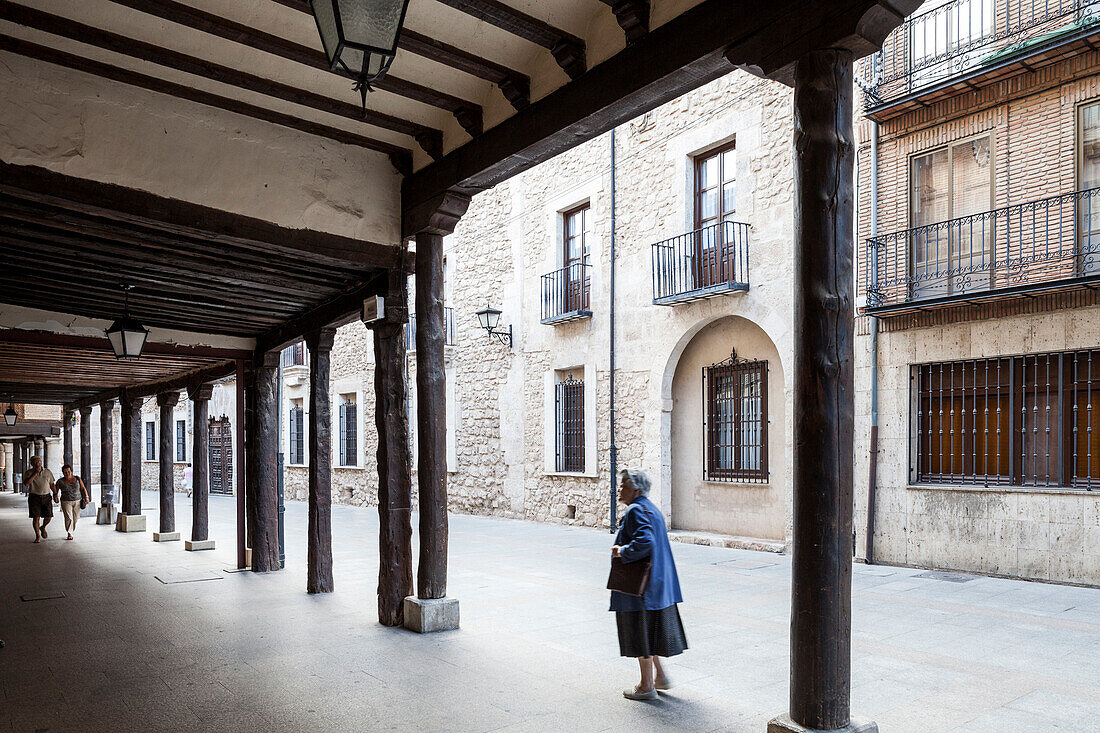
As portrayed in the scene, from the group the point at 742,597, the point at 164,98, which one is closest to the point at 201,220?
the point at 164,98

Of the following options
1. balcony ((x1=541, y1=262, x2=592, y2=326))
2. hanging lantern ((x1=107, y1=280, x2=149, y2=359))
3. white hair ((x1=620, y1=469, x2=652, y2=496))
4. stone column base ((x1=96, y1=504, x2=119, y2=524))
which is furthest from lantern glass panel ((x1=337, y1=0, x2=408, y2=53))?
stone column base ((x1=96, y1=504, x2=119, y2=524))

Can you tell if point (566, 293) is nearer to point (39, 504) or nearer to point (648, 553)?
point (39, 504)

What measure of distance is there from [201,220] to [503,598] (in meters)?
4.37

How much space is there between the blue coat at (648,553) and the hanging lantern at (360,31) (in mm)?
2763

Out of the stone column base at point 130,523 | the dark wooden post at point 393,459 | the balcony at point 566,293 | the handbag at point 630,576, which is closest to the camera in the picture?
the handbag at point 630,576

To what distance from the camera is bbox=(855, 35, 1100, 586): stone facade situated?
809 centimetres

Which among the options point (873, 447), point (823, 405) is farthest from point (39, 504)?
point (823, 405)

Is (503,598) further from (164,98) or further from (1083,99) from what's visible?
(1083,99)

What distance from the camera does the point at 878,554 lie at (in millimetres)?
9594

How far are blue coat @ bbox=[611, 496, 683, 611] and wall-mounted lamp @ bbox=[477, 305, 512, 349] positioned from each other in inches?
422

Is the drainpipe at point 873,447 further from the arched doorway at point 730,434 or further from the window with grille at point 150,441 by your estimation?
the window with grille at point 150,441

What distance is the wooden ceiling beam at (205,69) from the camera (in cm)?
412

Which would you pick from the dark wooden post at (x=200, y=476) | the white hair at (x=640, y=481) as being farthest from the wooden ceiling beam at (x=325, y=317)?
the white hair at (x=640, y=481)

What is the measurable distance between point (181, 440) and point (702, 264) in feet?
78.8
